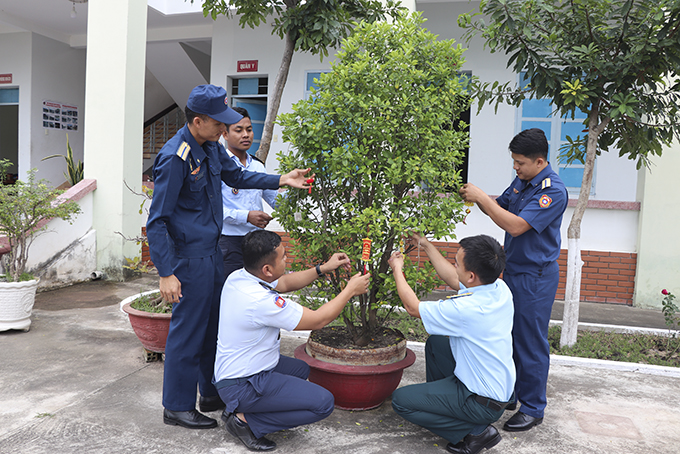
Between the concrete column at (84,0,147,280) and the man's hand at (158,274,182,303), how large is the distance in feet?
14.0

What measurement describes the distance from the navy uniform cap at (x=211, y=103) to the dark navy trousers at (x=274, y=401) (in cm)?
135

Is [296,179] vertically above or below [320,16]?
below

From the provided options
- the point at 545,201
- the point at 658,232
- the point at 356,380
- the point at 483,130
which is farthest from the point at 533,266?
the point at 483,130

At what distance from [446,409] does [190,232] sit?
5.29ft

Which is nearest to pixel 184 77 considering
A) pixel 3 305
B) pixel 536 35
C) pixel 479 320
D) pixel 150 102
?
pixel 150 102

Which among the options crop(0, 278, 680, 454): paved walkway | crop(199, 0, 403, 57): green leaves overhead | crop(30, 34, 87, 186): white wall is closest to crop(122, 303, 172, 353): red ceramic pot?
crop(0, 278, 680, 454): paved walkway

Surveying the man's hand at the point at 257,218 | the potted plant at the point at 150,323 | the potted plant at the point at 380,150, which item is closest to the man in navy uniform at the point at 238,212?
the man's hand at the point at 257,218

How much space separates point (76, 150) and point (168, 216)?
37.3 feet

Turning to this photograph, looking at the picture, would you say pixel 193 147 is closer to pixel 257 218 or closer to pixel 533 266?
pixel 257 218

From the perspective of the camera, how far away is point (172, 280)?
8.73 ft

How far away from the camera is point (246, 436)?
2.66m

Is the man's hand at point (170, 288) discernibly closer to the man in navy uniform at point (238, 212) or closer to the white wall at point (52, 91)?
the man in navy uniform at point (238, 212)

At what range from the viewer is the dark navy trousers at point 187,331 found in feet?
9.20

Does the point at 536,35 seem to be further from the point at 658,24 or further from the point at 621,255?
the point at 621,255
